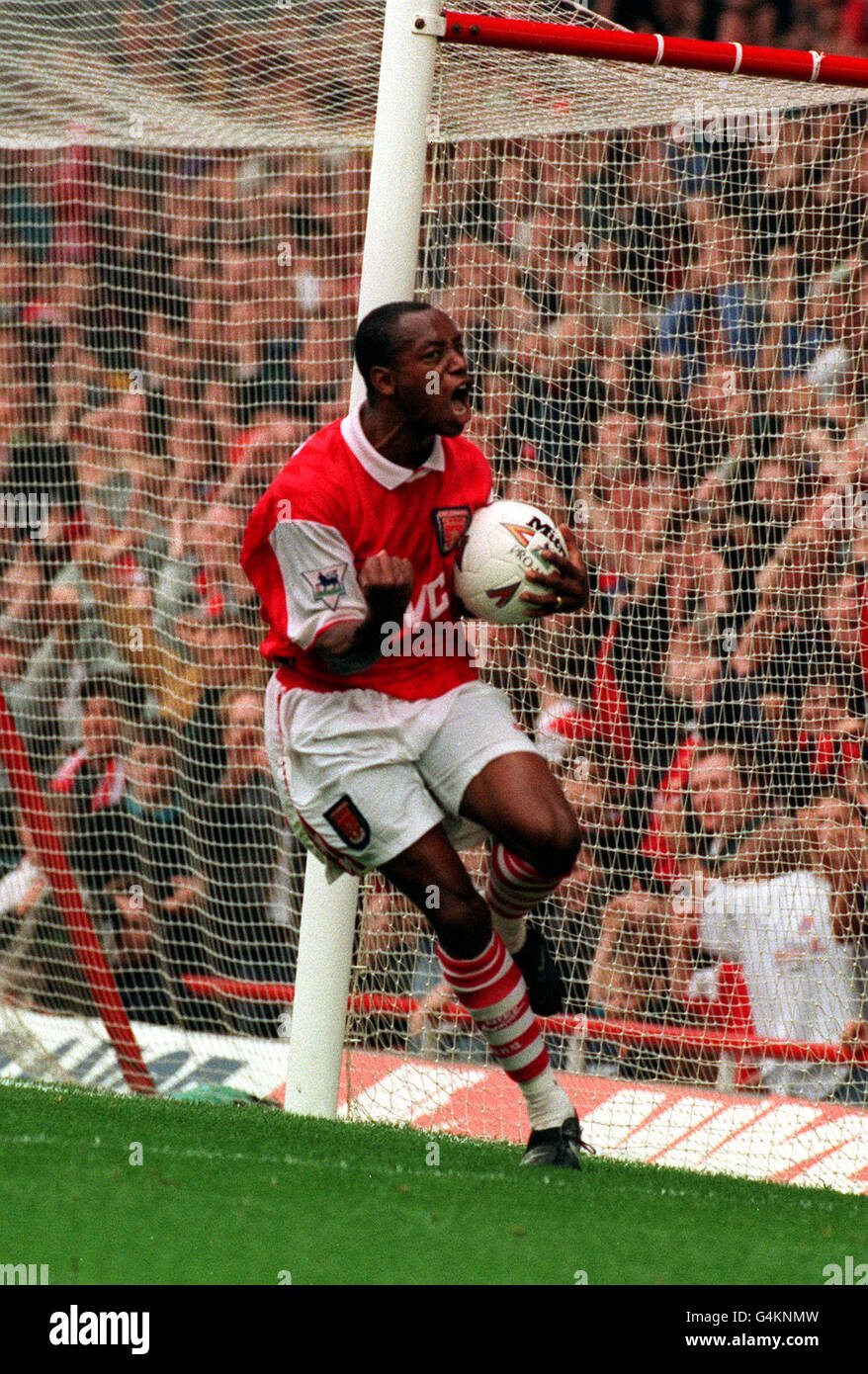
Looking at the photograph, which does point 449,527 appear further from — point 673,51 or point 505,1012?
point 673,51

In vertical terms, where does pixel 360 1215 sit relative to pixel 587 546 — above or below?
below

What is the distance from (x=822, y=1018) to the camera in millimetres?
6371

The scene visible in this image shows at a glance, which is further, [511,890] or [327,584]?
[511,890]

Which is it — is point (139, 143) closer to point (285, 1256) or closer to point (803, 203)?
point (803, 203)

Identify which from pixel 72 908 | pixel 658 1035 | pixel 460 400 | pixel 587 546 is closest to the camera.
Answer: pixel 460 400

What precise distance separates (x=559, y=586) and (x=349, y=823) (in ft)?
2.57

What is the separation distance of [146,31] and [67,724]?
294 cm

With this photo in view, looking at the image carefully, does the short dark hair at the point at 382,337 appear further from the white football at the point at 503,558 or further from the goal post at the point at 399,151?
the goal post at the point at 399,151

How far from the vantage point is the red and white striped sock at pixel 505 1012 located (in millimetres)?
4695

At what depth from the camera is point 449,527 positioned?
4902mm

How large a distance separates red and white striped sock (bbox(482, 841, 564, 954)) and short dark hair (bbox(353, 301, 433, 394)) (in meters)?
1.26

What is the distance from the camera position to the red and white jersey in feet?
15.5

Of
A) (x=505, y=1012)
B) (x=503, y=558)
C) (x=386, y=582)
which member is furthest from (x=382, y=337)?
(x=505, y=1012)
